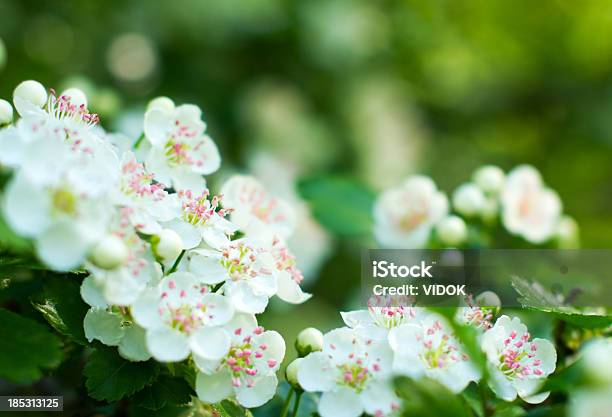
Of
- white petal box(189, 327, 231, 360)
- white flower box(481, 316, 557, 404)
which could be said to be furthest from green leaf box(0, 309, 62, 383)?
white flower box(481, 316, 557, 404)

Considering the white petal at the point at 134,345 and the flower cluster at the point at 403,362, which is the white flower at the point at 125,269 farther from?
the flower cluster at the point at 403,362

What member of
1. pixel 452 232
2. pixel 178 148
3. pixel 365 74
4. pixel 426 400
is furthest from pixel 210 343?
pixel 365 74

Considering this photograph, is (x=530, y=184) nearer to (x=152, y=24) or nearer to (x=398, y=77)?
(x=398, y=77)

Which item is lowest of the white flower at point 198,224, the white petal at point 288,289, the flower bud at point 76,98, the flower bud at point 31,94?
the white petal at point 288,289

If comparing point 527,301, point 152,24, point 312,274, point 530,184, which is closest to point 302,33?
point 152,24

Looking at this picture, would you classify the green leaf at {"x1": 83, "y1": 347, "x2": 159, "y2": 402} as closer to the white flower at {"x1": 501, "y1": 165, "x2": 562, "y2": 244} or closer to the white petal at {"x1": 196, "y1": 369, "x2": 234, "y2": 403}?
the white petal at {"x1": 196, "y1": 369, "x2": 234, "y2": 403}

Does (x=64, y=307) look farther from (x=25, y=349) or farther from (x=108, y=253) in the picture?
(x=108, y=253)

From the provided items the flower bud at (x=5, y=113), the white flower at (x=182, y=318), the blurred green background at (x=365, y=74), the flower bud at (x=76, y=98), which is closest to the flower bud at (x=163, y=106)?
the flower bud at (x=76, y=98)
